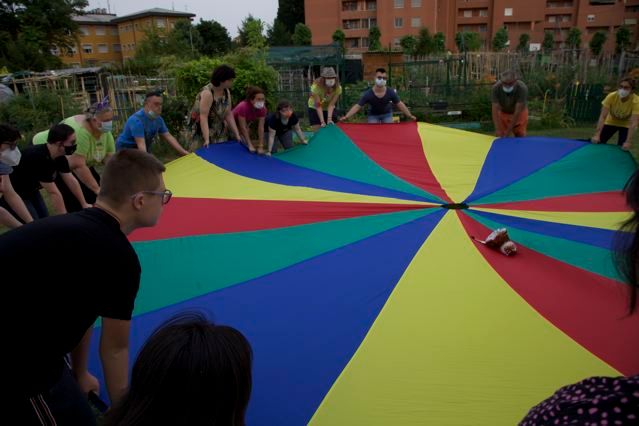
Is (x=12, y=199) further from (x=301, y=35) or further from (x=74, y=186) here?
(x=301, y=35)

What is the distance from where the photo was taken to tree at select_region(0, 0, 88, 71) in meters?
26.4

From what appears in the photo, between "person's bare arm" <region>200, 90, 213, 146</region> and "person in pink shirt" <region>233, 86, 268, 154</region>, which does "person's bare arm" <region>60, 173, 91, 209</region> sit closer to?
"person's bare arm" <region>200, 90, 213, 146</region>

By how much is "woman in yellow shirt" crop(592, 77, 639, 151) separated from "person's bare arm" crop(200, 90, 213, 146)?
13.6 feet

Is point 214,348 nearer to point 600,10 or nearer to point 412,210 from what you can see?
point 412,210

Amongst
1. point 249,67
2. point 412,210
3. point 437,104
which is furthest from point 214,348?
point 437,104

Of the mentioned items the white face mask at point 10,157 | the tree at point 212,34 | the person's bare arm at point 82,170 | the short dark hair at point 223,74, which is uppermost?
the tree at point 212,34

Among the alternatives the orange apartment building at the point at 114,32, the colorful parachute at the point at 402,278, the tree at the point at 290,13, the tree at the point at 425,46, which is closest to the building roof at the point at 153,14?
the orange apartment building at the point at 114,32

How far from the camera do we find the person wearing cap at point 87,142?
394cm

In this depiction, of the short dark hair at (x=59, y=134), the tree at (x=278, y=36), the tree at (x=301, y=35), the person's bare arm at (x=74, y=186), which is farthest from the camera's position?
the tree at (x=278, y=36)

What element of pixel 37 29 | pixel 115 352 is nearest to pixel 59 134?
pixel 115 352

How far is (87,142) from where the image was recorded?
3963 millimetres

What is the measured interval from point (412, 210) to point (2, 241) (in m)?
2.78

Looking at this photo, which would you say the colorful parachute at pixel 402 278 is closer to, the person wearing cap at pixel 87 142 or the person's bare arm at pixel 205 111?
the person's bare arm at pixel 205 111

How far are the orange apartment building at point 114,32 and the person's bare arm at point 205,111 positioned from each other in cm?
5112
